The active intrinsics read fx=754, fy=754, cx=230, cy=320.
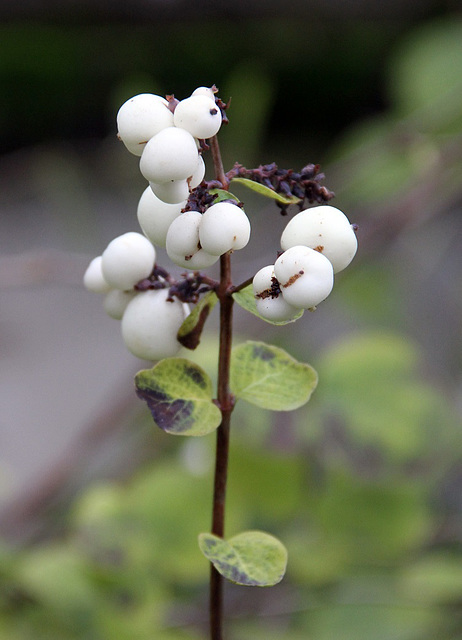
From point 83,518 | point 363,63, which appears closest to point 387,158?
point 83,518

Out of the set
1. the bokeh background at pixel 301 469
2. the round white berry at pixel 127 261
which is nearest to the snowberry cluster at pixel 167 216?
the round white berry at pixel 127 261

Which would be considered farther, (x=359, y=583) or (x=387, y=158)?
(x=387, y=158)

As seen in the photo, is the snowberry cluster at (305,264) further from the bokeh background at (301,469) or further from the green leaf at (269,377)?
the bokeh background at (301,469)

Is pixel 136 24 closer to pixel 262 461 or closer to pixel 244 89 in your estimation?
pixel 244 89

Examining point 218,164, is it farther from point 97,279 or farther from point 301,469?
point 301,469

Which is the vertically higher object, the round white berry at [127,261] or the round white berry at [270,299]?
the round white berry at [127,261]

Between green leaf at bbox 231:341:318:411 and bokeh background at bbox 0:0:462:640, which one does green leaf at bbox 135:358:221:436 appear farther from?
bokeh background at bbox 0:0:462:640

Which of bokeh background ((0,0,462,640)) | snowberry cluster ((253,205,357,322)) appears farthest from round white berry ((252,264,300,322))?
bokeh background ((0,0,462,640))
